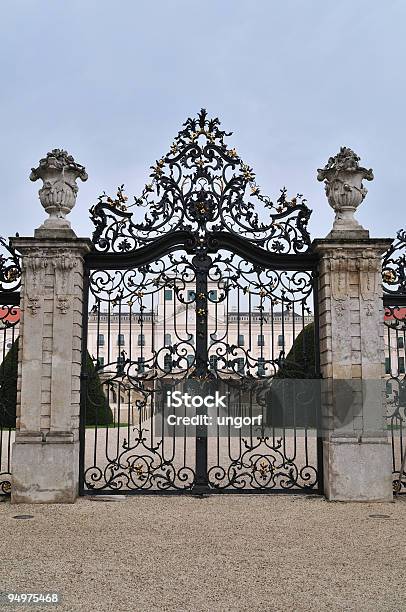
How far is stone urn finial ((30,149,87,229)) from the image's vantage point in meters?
8.58

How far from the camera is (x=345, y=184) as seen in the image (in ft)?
28.4

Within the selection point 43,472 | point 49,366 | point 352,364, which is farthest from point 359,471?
point 49,366

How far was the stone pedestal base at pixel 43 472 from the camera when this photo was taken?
7.81 meters

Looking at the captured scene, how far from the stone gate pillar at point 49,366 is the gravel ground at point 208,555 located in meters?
0.42

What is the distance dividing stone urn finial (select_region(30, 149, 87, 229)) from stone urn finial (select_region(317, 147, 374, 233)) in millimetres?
3524

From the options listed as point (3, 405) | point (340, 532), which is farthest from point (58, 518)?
point (340, 532)

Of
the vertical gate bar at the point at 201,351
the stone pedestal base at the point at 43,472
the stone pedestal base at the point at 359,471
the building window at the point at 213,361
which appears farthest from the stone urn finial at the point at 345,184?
the stone pedestal base at the point at 43,472

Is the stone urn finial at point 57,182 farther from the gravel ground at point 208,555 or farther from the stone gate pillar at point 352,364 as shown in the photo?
the gravel ground at point 208,555

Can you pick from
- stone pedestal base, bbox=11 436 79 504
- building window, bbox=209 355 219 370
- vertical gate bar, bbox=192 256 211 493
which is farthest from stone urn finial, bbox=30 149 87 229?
stone pedestal base, bbox=11 436 79 504

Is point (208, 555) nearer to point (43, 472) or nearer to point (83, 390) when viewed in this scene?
point (43, 472)

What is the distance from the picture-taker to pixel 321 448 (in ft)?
27.8

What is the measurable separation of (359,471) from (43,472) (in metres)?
4.00

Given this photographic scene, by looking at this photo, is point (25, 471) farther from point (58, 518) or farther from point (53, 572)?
point (53, 572)

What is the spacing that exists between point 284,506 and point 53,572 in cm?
363
